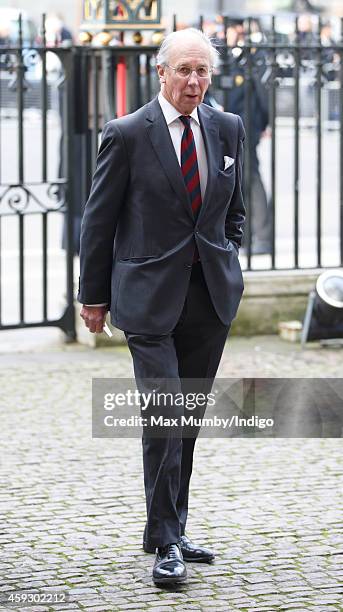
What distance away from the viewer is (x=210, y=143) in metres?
5.41

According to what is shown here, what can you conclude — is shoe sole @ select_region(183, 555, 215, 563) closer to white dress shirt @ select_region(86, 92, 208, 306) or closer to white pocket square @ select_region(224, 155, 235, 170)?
white dress shirt @ select_region(86, 92, 208, 306)

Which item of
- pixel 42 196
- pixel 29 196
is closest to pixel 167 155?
pixel 29 196

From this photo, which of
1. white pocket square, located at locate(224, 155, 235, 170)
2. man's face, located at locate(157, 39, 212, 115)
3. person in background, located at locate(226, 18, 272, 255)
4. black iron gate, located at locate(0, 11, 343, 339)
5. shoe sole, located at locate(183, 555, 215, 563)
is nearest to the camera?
man's face, located at locate(157, 39, 212, 115)

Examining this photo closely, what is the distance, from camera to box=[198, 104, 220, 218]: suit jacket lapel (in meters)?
5.36

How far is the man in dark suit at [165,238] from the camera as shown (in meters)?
5.31

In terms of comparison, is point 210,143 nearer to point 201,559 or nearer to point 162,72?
point 162,72

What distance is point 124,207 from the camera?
541cm

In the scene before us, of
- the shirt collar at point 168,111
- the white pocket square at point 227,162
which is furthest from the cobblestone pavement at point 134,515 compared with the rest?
the shirt collar at point 168,111

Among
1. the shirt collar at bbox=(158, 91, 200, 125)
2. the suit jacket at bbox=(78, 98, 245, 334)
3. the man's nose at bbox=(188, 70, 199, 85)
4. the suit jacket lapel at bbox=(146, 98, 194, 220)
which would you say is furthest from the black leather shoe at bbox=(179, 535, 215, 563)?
the man's nose at bbox=(188, 70, 199, 85)

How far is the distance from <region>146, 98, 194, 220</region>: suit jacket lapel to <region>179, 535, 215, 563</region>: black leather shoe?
1204mm

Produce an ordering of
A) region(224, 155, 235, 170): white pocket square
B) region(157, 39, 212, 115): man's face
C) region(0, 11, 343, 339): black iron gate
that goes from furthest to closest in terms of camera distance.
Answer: region(0, 11, 343, 339): black iron gate, region(224, 155, 235, 170): white pocket square, region(157, 39, 212, 115): man's face

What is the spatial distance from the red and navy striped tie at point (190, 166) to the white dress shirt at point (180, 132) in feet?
0.06

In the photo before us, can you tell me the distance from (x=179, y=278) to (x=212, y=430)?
8.12ft

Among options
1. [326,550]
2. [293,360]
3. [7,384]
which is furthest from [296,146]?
[326,550]
